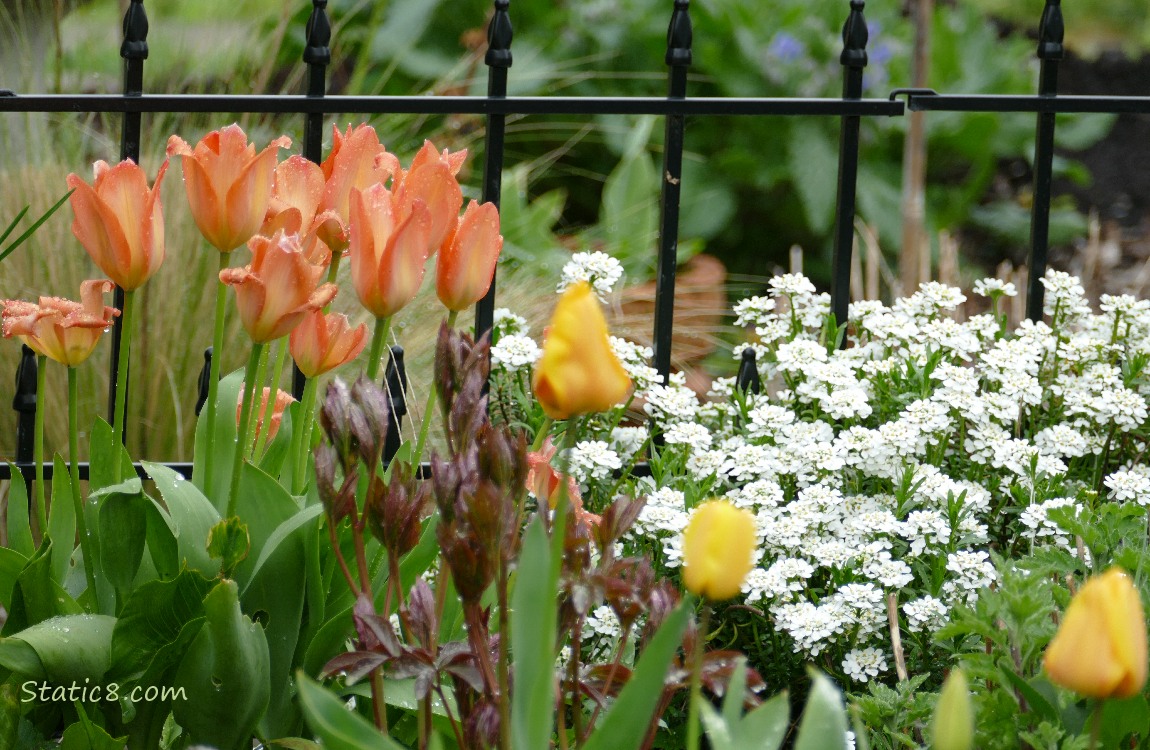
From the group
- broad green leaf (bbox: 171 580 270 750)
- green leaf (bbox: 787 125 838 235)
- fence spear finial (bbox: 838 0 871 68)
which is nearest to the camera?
broad green leaf (bbox: 171 580 270 750)

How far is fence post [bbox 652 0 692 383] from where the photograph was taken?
7.25ft

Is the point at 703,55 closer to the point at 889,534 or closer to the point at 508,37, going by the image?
the point at 508,37

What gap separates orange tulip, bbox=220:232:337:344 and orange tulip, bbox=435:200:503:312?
135 millimetres

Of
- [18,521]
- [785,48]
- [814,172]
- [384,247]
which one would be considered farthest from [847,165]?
[785,48]

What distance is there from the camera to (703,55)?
505 cm

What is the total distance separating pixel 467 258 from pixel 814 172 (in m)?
3.61

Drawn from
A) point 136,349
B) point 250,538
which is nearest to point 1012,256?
point 136,349

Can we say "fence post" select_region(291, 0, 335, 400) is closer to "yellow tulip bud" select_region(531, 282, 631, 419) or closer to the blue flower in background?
"yellow tulip bud" select_region(531, 282, 631, 419)

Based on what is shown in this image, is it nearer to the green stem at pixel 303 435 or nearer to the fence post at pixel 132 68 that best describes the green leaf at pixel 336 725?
the green stem at pixel 303 435

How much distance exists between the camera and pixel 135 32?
2061 millimetres

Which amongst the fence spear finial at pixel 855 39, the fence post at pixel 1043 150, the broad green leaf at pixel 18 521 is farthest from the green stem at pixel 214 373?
the fence post at pixel 1043 150

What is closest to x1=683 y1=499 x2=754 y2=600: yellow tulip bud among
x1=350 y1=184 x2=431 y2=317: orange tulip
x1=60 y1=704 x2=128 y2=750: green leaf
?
x1=350 y1=184 x2=431 y2=317: orange tulip

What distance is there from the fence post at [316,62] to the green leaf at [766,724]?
4.08 feet

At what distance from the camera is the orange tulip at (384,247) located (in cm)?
125
